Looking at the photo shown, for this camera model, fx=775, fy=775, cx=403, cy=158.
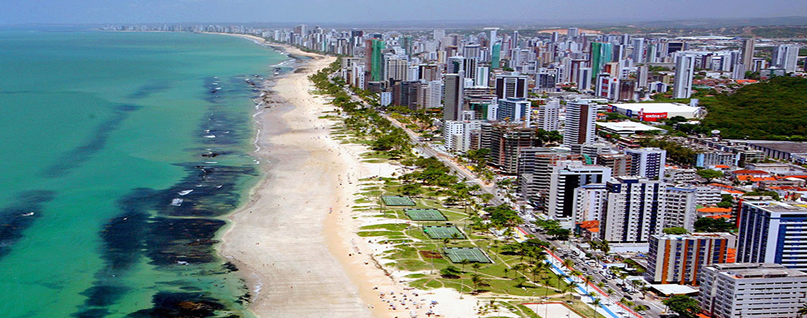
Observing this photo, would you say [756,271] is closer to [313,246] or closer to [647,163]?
[313,246]

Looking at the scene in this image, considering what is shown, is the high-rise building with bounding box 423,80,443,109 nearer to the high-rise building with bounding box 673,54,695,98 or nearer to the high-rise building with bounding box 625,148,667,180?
the high-rise building with bounding box 673,54,695,98

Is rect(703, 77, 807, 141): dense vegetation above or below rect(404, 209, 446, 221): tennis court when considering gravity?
above

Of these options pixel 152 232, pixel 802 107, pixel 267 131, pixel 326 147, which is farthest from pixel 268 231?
pixel 802 107

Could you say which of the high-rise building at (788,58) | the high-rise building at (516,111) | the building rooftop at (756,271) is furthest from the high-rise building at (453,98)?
the high-rise building at (788,58)

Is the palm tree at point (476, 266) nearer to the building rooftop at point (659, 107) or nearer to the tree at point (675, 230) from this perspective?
the tree at point (675, 230)

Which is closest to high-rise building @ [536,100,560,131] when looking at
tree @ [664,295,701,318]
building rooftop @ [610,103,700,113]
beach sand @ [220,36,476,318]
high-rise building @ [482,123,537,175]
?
building rooftop @ [610,103,700,113]

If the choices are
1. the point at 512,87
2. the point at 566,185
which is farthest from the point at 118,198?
the point at 512,87

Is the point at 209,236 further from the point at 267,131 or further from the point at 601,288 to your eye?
the point at 267,131
